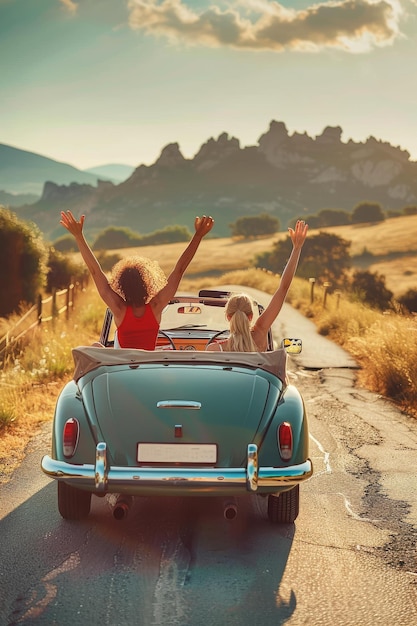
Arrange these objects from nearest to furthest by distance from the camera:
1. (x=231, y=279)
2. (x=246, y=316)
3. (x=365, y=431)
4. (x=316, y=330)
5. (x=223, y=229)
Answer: (x=246, y=316), (x=365, y=431), (x=316, y=330), (x=231, y=279), (x=223, y=229)

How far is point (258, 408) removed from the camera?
16.6 feet

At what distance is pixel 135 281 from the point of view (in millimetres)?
5719

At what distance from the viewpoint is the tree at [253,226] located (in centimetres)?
12231

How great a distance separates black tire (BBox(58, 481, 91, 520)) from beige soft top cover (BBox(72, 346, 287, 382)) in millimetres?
764

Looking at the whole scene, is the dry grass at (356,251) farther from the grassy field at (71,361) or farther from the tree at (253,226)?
the grassy field at (71,361)

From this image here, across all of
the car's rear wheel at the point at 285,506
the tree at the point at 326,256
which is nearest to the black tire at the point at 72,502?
the car's rear wheel at the point at 285,506

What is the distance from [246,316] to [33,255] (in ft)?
64.1

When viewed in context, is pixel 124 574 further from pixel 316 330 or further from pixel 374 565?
pixel 316 330

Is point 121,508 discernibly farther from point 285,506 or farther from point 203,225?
point 203,225

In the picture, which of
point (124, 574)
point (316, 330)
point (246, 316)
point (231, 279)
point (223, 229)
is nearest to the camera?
point (124, 574)

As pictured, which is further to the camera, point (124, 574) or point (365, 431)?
point (365, 431)

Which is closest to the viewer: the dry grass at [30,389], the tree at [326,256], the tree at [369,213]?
the dry grass at [30,389]

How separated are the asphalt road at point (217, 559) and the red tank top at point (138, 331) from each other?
1.17 m

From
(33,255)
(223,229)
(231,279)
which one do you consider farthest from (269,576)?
(223,229)
